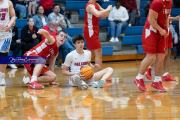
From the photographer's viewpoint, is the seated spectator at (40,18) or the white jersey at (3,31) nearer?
the white jersey at (3,31)

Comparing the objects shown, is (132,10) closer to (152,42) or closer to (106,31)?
Result: (106,31)

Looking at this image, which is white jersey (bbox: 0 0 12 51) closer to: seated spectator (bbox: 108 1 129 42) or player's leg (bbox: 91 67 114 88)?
player's leg (bbox: 91 67 114 88)

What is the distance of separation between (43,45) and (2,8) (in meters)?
0.92

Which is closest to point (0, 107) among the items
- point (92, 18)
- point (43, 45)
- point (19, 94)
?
point (19, 94)

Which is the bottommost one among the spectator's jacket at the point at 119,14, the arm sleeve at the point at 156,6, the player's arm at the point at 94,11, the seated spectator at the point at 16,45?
the seated spectator at the point at 16,45

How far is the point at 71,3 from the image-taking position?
31.7ft

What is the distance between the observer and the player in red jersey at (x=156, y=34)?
378 centimetres

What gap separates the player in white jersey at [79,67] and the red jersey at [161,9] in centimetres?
111

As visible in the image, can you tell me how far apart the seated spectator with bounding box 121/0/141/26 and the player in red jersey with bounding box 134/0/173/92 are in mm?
5449

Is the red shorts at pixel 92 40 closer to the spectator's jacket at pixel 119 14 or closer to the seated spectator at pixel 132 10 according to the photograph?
the spectator's jacket at pixel 119 14

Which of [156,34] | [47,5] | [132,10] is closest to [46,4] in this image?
[47,5]

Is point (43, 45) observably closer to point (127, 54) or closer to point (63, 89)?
point (63, 89)

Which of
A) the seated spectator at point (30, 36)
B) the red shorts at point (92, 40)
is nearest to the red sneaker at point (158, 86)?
the red shorts at point (92, 40)

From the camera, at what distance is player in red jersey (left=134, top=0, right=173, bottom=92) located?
12.4ft
